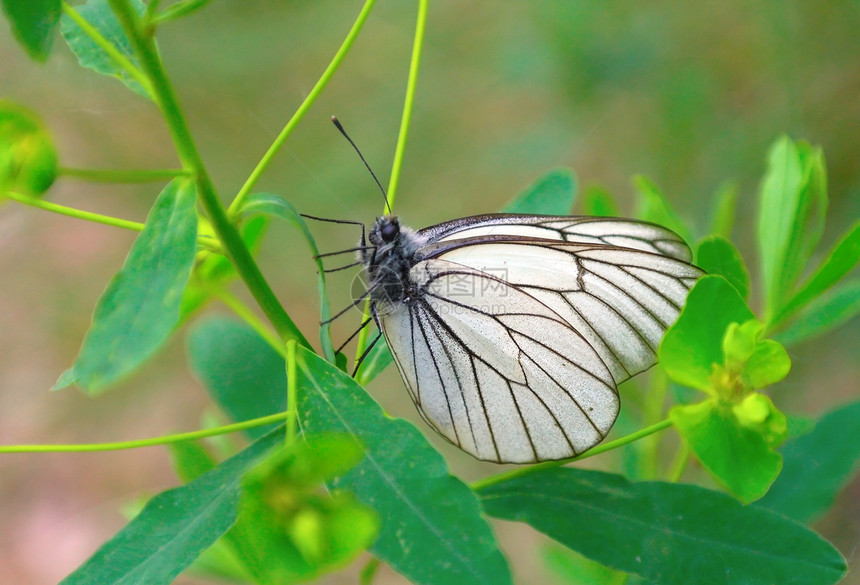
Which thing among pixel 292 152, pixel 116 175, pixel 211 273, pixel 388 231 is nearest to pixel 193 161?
pixel 116 175

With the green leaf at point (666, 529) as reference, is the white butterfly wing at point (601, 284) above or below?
above

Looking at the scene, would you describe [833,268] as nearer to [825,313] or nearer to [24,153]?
[825,313]

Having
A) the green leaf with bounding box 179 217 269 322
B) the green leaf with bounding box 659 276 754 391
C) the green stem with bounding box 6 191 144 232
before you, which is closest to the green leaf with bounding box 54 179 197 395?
the green stem with bounding box 6 191 144 232

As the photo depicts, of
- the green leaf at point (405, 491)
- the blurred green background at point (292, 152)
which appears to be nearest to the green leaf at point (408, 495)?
the green leaf at point (405, 491)

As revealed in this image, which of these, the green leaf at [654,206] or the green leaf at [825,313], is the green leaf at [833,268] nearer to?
the green leaf at [825,313]

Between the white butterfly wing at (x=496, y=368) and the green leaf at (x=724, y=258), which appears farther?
the white butterfly wing at (x=496, y=368)

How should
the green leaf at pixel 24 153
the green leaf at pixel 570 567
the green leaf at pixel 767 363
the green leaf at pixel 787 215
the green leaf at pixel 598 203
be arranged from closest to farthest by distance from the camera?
the green leaf at pixel 24 153 < the green leaf at pixel 767 363 < the green leaf at pixel 787 215 < the green leaf at pixel 598 203 < the green leaf at pixel 570 567
